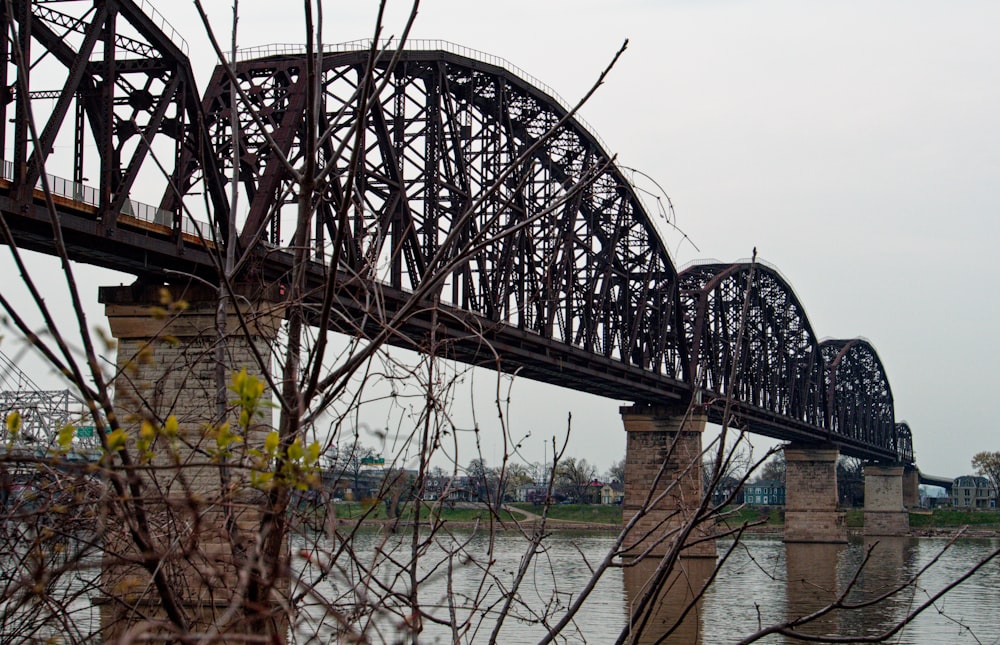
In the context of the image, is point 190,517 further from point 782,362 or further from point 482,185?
point 782,362

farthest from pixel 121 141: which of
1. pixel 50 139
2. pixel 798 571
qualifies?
Result: pixel 798 571

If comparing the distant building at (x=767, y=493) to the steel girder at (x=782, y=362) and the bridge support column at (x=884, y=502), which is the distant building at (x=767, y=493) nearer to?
the steel girder at (x=782, y=362)

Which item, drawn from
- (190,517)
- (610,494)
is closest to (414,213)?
(190,517)

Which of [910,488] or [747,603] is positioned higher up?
[910,488]

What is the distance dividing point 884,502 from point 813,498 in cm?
3772

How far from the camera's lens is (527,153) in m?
4.61

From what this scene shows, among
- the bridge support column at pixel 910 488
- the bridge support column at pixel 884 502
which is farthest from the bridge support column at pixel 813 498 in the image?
the bridge support column at pixel 910 488

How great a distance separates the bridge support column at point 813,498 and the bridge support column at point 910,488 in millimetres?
60072

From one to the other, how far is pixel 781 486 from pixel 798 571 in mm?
127325

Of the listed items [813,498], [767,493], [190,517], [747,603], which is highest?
[767,493]

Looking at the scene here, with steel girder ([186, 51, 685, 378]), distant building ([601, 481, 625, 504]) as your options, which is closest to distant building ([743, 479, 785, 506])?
distant building ([601, 481, 625, 504])

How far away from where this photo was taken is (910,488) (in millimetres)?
176750

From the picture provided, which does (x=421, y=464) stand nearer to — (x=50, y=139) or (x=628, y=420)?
(x=50, y=139)

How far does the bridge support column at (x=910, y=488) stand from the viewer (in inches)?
6802
